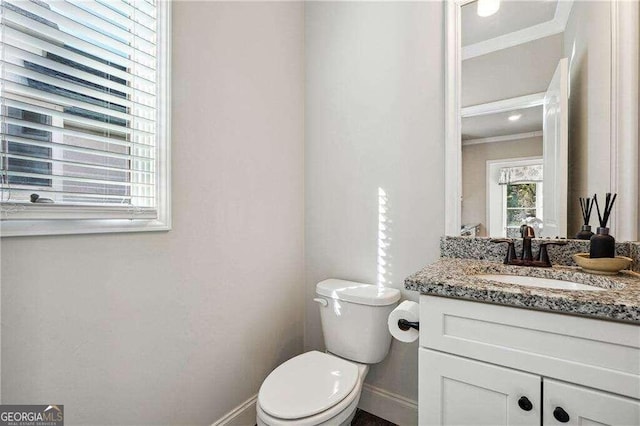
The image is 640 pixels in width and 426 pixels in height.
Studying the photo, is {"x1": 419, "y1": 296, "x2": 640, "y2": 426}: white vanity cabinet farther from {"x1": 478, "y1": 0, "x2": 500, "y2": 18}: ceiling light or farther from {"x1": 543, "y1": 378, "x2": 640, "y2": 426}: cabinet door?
{"x1": 478, "y1": 0, "x2": 500, "y2": 18}: ceiling light

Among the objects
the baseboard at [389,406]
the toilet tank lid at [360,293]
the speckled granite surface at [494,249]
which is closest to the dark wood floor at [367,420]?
the baseboard at [389,406]

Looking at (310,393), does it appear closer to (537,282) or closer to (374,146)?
(537,282)

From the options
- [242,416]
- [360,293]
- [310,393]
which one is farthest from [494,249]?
[242,416]

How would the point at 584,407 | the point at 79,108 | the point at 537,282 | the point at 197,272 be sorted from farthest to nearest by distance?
the point at 197,272 → the point at 537,282 → the point at 79,108 → the point at 584,407

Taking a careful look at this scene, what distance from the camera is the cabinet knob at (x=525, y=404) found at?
0.80 m

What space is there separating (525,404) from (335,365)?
0.74 metres

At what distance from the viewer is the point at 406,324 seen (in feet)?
3.75

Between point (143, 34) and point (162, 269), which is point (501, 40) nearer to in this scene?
point (143, 34)

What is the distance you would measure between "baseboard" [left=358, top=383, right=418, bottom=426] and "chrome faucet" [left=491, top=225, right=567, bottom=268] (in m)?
0.89

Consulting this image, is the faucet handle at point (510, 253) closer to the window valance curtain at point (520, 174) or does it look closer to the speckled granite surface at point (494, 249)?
the speckled granite surface at point (494, 249)

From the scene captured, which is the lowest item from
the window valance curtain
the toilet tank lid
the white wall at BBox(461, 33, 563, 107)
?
the toilet tank lid

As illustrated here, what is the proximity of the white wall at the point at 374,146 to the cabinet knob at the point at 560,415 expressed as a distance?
76 centimetres

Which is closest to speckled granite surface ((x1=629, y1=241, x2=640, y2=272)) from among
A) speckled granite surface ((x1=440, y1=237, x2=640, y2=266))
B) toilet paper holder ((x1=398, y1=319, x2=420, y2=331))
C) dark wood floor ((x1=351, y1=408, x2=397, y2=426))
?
speckled granite surface ((x1=440, y1=237, x2=640, y2=266))

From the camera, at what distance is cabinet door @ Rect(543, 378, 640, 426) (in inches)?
27.9
